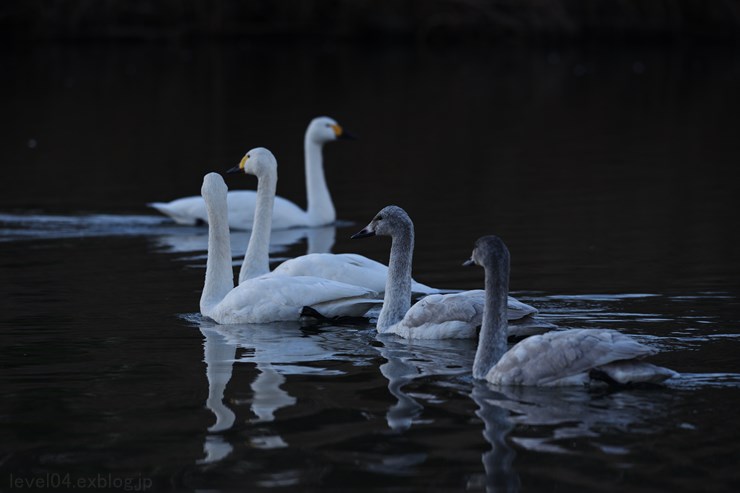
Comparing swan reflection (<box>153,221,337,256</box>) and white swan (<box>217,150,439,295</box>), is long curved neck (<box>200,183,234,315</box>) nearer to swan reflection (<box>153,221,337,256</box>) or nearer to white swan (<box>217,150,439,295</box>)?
white swan (<box>217,150,439,295</box>)

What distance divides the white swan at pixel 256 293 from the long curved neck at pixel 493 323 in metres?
2.05

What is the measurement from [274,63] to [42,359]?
33038mm

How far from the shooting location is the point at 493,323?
8.30 m

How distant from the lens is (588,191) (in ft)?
59.2

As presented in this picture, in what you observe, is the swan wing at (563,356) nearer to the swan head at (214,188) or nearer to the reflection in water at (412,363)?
the reflection in water at (412,363)

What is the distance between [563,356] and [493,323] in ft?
1.92

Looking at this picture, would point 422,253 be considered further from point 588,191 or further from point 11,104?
point 11,104

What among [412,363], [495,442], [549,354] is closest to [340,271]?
[412,363]

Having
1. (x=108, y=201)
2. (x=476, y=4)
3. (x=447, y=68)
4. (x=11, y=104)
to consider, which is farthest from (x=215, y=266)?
(x=476, y=4)

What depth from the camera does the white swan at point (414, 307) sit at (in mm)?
9453

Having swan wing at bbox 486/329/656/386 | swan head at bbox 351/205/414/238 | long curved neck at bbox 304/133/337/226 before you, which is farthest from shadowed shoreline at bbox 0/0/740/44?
swan wing at bbox 486/329/656/386

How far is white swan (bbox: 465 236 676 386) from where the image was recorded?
7723 mm

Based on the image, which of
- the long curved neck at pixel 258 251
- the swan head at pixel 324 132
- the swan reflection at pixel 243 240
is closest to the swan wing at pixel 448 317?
the long curved neck at pixel 258 251

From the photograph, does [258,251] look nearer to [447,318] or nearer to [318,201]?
[447,318]
